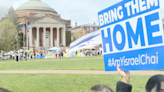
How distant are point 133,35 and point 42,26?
79.8 metres

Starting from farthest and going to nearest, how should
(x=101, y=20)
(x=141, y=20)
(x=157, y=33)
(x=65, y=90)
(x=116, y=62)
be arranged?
(x=65, y=90), (x=101, y=20), (x=116, y=62), (x=141, y=20), (x=157, y=33)

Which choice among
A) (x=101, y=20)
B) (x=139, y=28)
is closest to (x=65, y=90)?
(x=101, y=20)

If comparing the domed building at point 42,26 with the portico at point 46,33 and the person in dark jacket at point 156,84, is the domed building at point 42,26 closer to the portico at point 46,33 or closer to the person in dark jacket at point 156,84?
the portico at point 46,33

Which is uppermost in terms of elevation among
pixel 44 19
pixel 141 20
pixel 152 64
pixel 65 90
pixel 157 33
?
pixel 44 19

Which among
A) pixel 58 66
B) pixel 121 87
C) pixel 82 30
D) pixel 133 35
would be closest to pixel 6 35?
pixel 58 66

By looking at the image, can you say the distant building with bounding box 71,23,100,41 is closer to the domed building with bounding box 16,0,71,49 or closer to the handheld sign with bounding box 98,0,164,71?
the domed building with bounding box 16,0,71,49

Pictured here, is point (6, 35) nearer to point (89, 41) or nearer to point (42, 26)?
point (42, 26)

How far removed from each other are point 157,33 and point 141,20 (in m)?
0.35

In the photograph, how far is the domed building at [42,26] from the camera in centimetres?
A: 8100

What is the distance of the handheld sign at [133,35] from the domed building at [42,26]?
76387 millimetres

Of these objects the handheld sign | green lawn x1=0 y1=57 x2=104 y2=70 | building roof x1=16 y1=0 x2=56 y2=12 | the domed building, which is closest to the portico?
the domed building

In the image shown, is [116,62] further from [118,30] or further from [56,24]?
[56,24]

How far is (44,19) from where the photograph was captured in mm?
81375

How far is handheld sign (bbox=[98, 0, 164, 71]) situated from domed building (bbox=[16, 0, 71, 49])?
76387 millimetres
